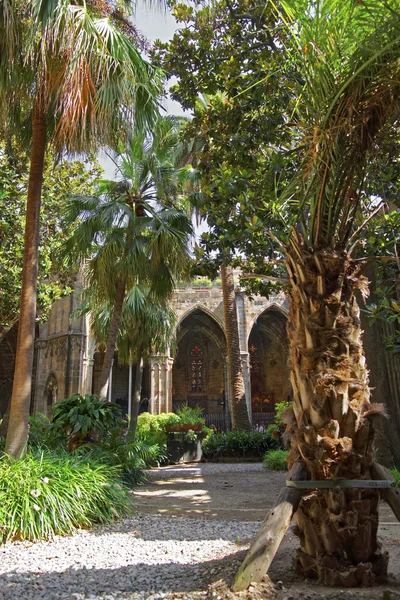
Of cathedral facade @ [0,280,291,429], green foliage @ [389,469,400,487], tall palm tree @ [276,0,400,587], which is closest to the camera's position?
tall palm tree @ [276,0,400,587]

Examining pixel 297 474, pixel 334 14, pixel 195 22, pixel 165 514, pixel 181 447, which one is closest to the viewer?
pixel 334 14

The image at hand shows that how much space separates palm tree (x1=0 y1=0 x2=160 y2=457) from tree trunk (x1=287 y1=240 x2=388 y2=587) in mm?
3758

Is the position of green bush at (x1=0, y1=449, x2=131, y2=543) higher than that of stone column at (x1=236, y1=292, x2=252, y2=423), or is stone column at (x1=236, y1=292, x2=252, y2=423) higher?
stone column at (x1=236, y1=292, x2=252, y2=423)

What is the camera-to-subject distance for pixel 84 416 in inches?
296

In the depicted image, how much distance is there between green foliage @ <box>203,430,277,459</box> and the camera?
14953mm

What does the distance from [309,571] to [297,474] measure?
21.2 inches

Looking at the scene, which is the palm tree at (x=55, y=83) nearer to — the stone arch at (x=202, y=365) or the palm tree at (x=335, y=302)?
the palm tree at (x=335, y=302)

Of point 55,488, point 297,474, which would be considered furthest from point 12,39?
point 297,474

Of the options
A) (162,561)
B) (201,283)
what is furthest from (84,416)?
(201,283)

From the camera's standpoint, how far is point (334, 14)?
2246 mm

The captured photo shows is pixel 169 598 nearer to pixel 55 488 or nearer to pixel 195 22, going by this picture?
pixel 55 488

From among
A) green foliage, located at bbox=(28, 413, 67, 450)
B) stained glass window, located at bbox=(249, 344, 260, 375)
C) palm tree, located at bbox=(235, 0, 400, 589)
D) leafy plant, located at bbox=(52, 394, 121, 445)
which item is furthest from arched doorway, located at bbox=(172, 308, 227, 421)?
palm tree, located at bbox=(235, 0, 400, 589)

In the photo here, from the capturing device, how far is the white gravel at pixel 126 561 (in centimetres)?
289

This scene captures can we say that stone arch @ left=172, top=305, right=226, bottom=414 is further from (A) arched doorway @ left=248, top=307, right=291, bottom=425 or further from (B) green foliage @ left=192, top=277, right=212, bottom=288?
(B) green foliage @ left=192, top=277, right=212, bottom=288
